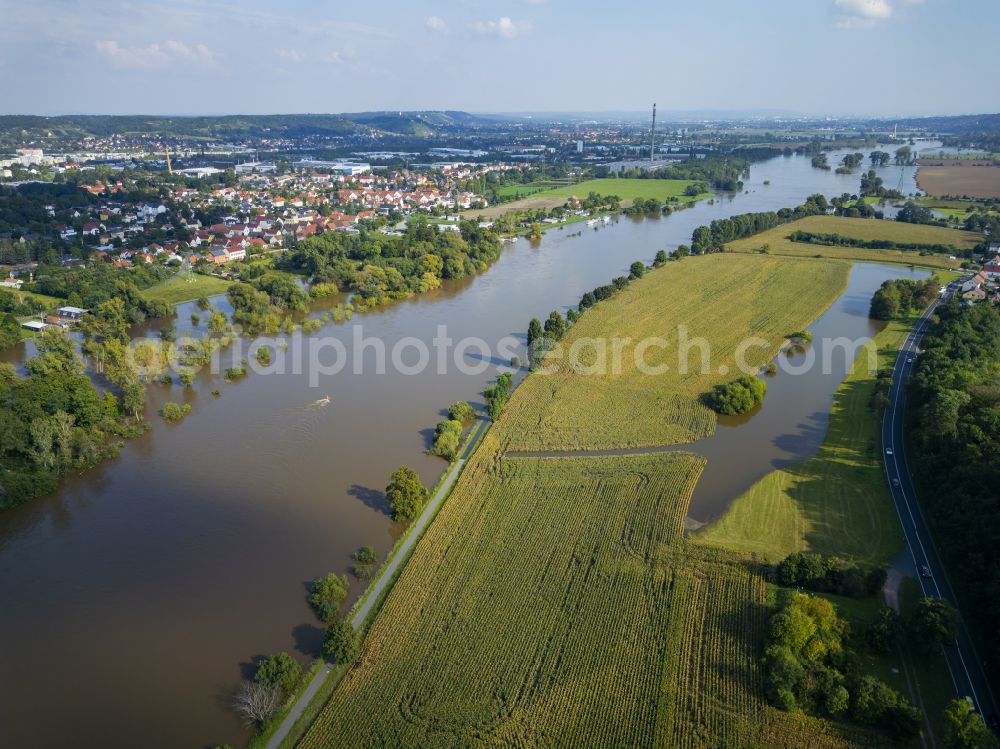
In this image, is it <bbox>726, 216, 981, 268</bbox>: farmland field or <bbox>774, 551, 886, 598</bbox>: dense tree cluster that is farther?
<bbox>726, 216, 981, 268</bbox>: farmland field

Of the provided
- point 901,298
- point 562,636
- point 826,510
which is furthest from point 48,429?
point 901,298

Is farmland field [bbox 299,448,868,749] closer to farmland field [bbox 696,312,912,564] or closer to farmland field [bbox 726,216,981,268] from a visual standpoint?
farmland field [bbox 696,312,912,564]

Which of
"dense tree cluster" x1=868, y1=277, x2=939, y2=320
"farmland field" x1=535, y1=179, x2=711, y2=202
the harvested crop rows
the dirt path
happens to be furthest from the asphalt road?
"farmland field" x1=535, y1=179, x2=711, y2=202

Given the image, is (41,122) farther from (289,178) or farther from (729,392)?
(729,392)

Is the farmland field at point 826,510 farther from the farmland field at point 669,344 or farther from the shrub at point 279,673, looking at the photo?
the shrub at point 279,673

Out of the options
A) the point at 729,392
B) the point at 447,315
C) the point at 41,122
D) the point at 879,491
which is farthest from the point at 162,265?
the point at 41,122

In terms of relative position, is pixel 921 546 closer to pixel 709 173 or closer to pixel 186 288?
pixel 186 288
